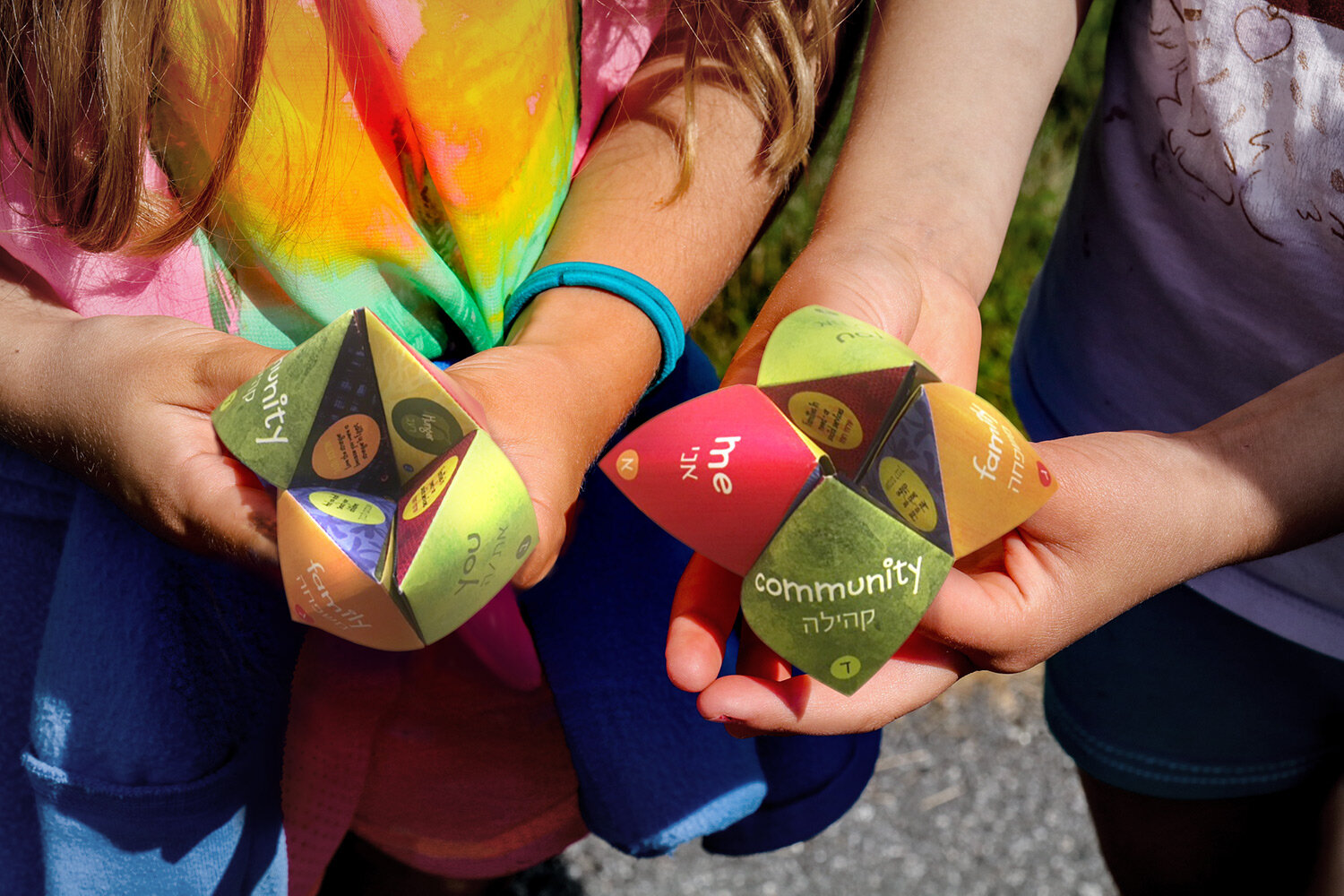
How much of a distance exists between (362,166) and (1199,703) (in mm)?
1068

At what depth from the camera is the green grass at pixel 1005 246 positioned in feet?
7.54

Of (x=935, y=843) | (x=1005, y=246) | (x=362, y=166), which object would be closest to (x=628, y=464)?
(x=362, y=166)

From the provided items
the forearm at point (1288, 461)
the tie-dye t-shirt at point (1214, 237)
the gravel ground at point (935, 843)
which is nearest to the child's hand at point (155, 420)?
the forearm at point (1288, 461)

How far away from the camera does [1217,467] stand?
819 millimetres

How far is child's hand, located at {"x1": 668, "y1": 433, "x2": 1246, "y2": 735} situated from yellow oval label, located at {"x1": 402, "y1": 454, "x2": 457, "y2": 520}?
212 mm

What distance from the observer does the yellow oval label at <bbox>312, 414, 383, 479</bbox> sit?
731mm

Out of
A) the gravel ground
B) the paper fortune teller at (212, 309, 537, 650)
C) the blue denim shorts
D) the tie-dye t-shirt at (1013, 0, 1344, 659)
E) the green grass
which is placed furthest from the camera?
the green grass

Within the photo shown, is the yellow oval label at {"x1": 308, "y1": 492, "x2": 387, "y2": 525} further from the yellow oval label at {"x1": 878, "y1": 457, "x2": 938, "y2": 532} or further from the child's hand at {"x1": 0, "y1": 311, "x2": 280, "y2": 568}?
the yellow oval label at {"x1": 878, "y1": 457, "x2": 938, "y2": 532}

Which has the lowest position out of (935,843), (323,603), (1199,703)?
(935,843)

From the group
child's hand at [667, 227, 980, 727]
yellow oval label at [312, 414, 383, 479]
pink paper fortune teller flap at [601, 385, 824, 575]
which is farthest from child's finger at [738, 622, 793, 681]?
yellow oval label at [312, 414, 383, 479]

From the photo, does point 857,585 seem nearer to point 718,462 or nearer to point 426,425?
point 718,462

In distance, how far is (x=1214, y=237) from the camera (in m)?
0.99

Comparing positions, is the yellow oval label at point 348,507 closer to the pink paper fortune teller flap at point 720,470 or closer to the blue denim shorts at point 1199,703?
the pink paper fortune teller flap at point 720,470

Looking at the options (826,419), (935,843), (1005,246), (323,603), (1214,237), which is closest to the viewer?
(323,603)
